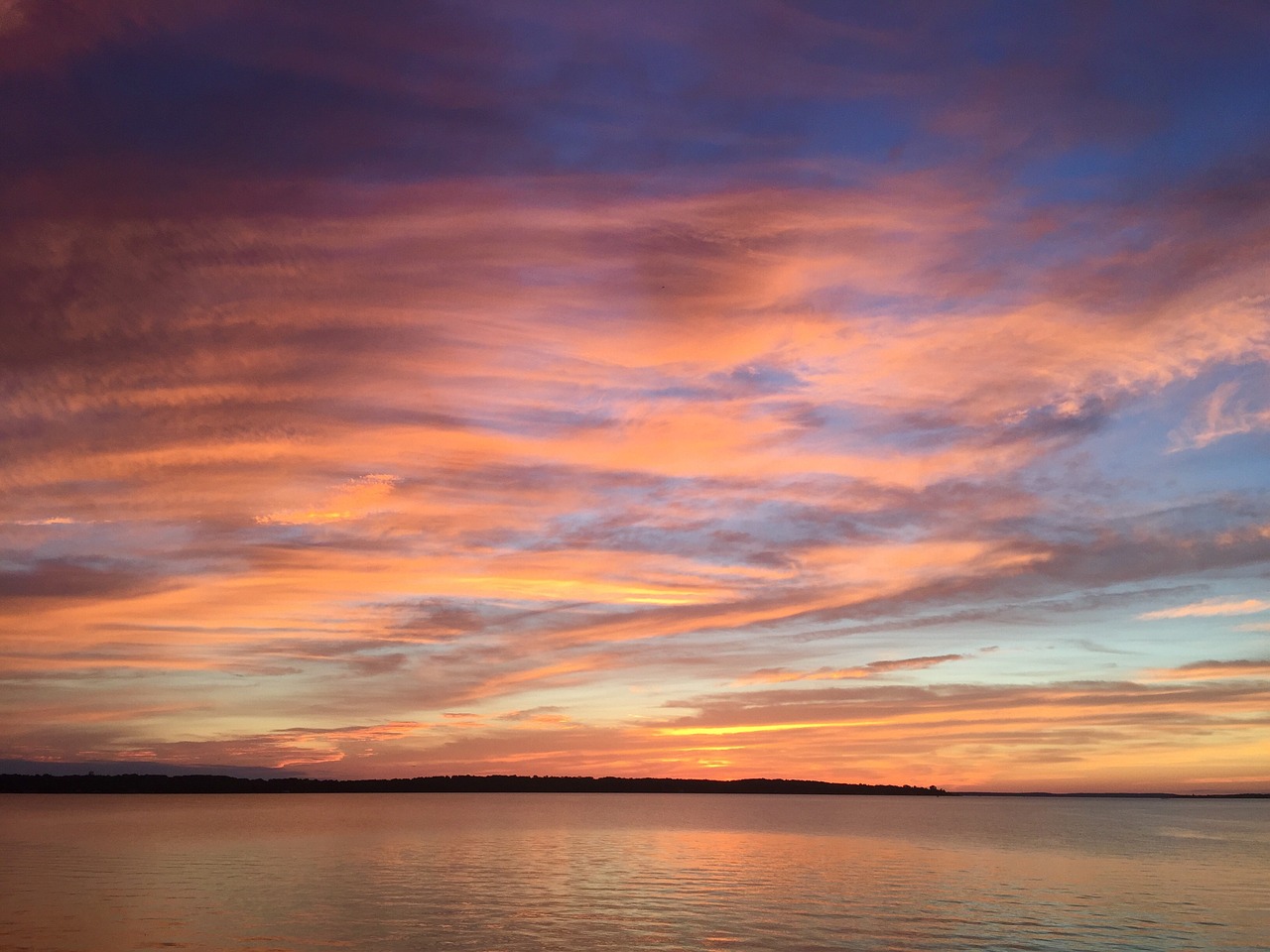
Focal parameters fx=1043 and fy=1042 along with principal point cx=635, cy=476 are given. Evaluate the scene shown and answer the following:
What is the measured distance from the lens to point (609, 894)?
60406mm

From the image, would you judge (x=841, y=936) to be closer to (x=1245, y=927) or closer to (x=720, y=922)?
(x=720, y=922)

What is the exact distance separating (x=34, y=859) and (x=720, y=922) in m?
58.4

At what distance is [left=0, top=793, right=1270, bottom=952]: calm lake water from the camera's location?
45.4m

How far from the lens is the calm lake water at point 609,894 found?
45438 millimetres

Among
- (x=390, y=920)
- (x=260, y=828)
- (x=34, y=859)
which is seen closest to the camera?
(x=390, y=920)

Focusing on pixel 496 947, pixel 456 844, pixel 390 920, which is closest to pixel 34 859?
pixel 456 844

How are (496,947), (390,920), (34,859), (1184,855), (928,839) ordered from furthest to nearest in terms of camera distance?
(928,839) → (1184,855) → (34,859) → (390,920) → (496,947)

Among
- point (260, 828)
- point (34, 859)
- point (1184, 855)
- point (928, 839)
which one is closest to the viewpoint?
point (34, 859)

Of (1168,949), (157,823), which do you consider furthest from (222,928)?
(157,823)

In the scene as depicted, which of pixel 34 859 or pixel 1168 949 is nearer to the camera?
pixel 1168 949

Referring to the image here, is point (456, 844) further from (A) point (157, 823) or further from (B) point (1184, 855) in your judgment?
(B) point (1184, 855)

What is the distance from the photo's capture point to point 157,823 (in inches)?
5586

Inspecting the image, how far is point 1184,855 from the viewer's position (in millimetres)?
103000

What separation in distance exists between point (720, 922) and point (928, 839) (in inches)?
3172
